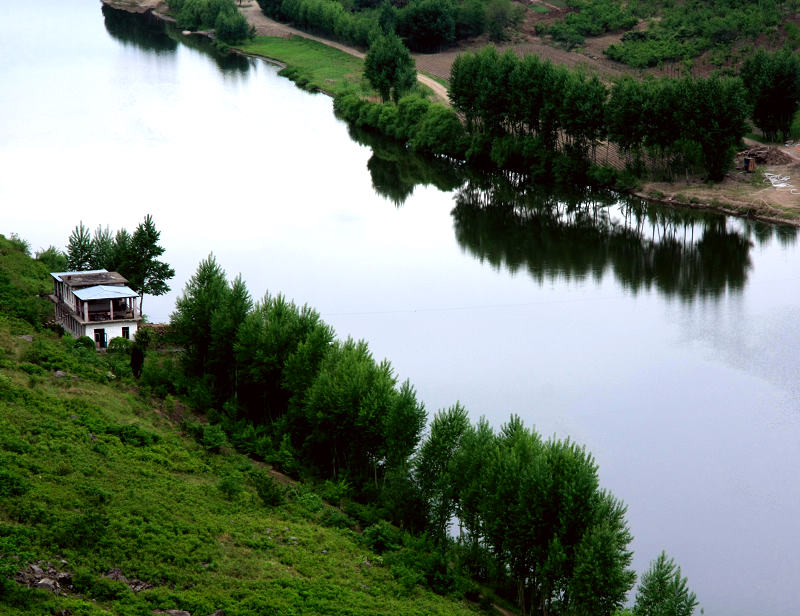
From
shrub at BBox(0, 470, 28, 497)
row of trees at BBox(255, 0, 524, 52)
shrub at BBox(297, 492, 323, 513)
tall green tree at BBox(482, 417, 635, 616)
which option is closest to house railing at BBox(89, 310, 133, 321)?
shrub at BBox(297, 492, 323, 513)

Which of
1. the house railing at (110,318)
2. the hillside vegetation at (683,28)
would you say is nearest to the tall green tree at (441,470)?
the house railing at (110,318)

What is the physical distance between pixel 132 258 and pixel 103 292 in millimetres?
4681

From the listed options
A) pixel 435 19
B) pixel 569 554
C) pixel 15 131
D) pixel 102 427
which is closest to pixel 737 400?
pixel 569 554

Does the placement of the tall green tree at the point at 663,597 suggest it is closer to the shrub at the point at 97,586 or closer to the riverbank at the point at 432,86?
the shrub at the point at 97,586

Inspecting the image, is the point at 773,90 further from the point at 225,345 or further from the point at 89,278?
the point at 89,278

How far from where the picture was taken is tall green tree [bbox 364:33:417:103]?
79.9 meters

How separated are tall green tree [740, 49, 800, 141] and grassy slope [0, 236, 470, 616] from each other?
4665 centimetres

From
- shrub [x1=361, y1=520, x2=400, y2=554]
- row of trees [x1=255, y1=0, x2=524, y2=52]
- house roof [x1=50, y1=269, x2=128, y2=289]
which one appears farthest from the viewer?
row of trees [x1=255, y1=0, x2=524, y2=52]

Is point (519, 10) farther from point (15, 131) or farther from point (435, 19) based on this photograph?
point (15, 131)

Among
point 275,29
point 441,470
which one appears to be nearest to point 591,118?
point 441,470

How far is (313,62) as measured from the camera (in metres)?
102

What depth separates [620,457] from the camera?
33.1 meters

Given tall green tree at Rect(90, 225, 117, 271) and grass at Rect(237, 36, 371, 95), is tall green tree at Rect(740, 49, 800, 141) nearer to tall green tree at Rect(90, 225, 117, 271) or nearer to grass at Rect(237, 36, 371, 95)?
grass at Rect(237, 36, 371, 95)

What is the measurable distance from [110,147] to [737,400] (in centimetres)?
4596
